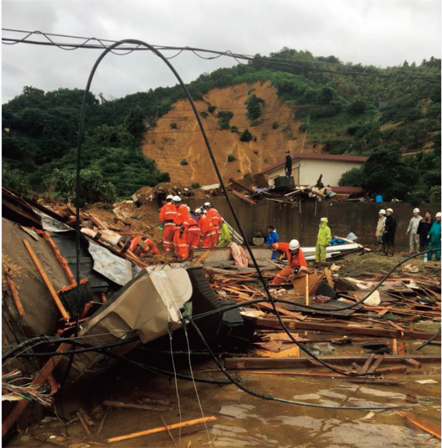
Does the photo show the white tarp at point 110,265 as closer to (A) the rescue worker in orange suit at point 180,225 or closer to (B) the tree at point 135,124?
(A) the rescue worker in orange suit at point 180,225

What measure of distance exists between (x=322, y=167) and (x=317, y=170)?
1.98 feet

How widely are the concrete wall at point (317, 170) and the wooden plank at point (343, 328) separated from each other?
2869 cm

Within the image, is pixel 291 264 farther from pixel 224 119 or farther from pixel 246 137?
pixel 224 119

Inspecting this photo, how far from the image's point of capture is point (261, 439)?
12.6 ft

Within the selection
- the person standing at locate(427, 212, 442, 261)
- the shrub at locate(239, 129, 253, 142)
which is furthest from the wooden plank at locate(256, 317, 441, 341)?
the shrub at locate(239, 129, 253, 142)

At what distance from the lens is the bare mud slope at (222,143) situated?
6181 centimetres

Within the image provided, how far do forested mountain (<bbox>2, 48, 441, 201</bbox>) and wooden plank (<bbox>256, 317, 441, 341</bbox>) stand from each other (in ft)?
75.2

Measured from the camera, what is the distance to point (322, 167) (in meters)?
36.6

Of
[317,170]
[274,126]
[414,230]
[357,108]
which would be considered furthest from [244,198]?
[274,126]

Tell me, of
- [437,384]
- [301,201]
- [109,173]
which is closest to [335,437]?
[437,384]

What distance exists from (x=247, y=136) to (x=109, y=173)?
27.1 m

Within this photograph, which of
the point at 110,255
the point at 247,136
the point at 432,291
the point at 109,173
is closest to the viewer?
the point at 110,255

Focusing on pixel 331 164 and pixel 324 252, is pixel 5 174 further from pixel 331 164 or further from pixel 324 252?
pixel 331 164

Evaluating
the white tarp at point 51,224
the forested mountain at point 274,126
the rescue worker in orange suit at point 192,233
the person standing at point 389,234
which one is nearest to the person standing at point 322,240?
the person standing at point 389,234
